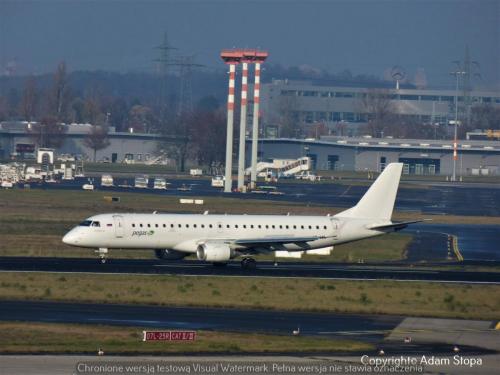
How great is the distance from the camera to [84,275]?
60250 mm

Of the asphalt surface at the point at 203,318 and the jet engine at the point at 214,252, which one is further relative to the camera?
the jet engine at the point at 214,252

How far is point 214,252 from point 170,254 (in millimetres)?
3815

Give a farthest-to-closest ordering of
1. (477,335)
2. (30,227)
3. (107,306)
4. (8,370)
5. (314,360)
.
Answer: (30,227) → (107,306) → (477,335) → (314,360) → (8,370)

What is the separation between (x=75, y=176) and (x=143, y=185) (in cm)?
2849

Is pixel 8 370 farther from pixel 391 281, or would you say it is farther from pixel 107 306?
pixel 391 281

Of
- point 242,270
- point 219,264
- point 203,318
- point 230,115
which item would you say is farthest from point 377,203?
point 230,115

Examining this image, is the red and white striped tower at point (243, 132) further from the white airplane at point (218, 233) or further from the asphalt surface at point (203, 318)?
the asphalt surface at point (203, 318)

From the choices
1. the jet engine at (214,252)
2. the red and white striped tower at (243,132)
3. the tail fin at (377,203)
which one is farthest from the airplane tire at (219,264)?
the red and white striped tower at (243,132)

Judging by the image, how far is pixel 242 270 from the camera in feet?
220

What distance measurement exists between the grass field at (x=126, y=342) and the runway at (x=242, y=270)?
56.5 feet

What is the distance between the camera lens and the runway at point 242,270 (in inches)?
2515

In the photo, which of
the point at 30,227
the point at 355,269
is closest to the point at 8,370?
the point at 355,269

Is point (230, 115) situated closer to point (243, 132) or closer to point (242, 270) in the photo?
point (243, 132)

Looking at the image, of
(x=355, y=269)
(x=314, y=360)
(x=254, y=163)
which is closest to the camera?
(x=314, y=360)
